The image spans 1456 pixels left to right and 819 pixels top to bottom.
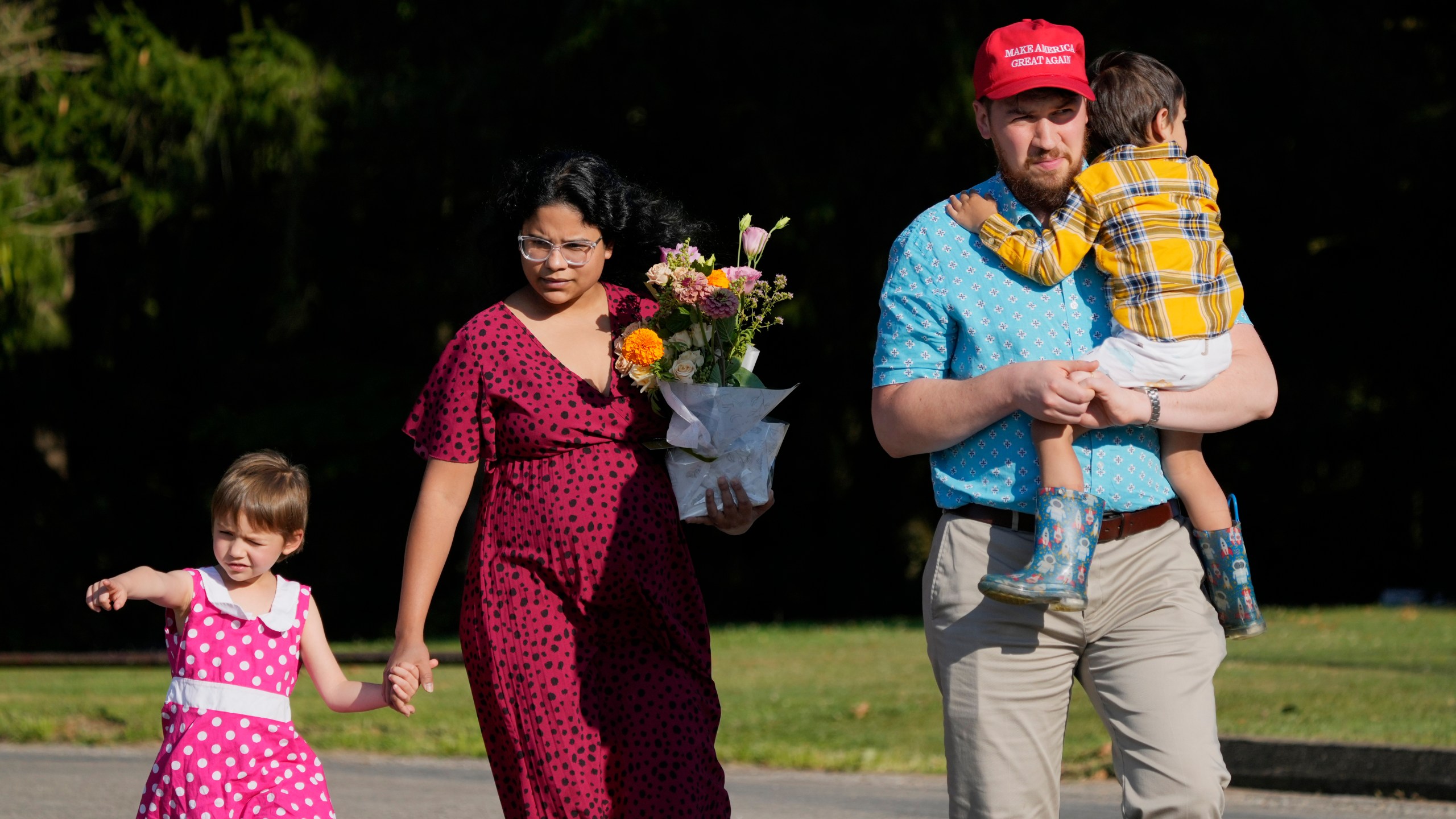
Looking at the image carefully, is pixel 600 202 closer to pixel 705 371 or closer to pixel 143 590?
pixel 705 371

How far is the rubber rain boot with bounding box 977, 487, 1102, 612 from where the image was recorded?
3.46 m

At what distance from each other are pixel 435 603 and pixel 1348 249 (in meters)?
13.8

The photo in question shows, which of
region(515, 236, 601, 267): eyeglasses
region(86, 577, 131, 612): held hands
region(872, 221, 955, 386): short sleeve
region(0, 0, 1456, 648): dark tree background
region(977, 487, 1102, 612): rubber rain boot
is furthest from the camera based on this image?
region(0, 0, 1456, 648): dark tree background

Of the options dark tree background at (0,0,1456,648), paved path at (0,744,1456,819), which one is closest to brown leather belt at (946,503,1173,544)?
paved path at (0,744,1456,819)

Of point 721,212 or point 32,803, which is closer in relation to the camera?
point 32,803

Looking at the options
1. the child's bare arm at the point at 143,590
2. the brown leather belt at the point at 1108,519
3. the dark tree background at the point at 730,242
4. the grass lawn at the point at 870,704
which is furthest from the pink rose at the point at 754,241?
the dark tree background at the point at 730,242

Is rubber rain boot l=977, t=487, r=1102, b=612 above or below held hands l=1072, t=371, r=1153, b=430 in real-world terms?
below

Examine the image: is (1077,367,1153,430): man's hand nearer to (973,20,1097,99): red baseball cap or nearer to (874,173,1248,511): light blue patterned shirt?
(874,173,1248,511): light blue patterned shirt

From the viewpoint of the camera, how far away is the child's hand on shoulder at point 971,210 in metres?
3.76

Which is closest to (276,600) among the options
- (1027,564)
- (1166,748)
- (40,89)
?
(1027,564)

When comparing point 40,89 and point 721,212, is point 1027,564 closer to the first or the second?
point 721,212

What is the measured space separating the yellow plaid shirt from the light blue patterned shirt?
0.20 ft

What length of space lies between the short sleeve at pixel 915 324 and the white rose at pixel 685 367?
2.09ft

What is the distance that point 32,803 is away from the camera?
292 inches
